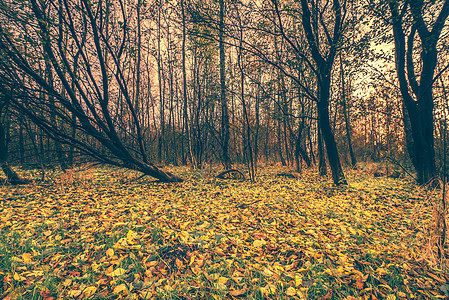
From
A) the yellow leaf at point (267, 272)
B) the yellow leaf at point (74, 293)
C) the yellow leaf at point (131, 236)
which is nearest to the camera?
the yellow leaf at point (74, 293)

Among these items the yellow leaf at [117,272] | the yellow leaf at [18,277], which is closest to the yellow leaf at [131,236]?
the yellow leaf at [117,272]

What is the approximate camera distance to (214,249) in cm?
271

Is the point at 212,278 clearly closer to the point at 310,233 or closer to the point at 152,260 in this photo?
the point at 152,260

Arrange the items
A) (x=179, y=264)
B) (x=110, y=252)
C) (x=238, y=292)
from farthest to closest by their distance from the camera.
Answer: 1. (x=110, y=252)
2. (x=179, y=264)
3. (x=238, y=292)

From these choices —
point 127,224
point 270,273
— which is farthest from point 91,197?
point 270,273

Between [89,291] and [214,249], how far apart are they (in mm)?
1423

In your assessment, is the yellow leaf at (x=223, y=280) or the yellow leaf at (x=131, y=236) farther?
the yellow leaf at (x=131, y=236)

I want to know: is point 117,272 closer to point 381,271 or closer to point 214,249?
point 214,249

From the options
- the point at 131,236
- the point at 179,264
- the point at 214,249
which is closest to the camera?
the point at 179,264

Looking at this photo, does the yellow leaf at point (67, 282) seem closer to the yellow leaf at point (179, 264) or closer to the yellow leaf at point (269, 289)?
the yellow leaf at point (179, 264)

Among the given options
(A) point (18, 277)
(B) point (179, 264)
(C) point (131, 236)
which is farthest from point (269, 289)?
(A) point (18, 277)

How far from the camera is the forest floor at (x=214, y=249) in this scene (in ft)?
6.43

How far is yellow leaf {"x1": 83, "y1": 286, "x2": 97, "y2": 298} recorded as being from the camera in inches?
72.4

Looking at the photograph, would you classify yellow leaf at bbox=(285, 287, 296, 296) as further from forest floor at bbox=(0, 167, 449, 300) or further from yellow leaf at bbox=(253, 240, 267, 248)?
yellow leaf at bbox=(253, 240, 267, 248)
